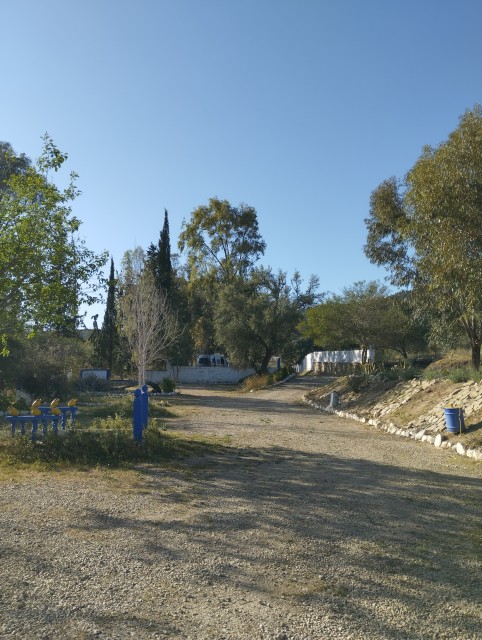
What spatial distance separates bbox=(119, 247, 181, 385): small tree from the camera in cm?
2921

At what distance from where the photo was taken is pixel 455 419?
13.4 metres

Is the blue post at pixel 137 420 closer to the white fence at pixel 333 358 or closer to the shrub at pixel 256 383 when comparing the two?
the shrub at pixel 256 383

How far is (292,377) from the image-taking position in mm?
49719

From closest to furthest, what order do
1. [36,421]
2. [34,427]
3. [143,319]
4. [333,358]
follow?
[34,427] < [36,421] < [143,319] < [333,358]

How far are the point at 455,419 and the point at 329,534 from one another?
816 cm

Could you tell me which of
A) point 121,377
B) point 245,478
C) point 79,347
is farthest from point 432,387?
point 121,377

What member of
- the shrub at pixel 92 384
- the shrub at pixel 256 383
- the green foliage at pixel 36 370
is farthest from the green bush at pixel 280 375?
the green foliage at pixel 36 370

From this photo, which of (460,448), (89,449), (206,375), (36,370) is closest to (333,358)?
(206,375)

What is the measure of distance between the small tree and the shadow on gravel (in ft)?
65.1

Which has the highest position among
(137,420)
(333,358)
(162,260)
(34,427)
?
(162,260)

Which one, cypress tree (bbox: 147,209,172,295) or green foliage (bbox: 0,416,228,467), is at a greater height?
cypress tree (bbox: 147,209,172,295)

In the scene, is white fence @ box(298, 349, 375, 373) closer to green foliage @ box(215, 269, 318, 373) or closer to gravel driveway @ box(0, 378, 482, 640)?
green foliage @ box(215, 269, 318, 373)

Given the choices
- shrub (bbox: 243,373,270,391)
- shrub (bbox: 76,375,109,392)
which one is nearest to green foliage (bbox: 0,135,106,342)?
shrub (bbox: 76,375,109,392)

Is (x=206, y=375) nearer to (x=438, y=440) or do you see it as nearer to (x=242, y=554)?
(x=438, y=440)
